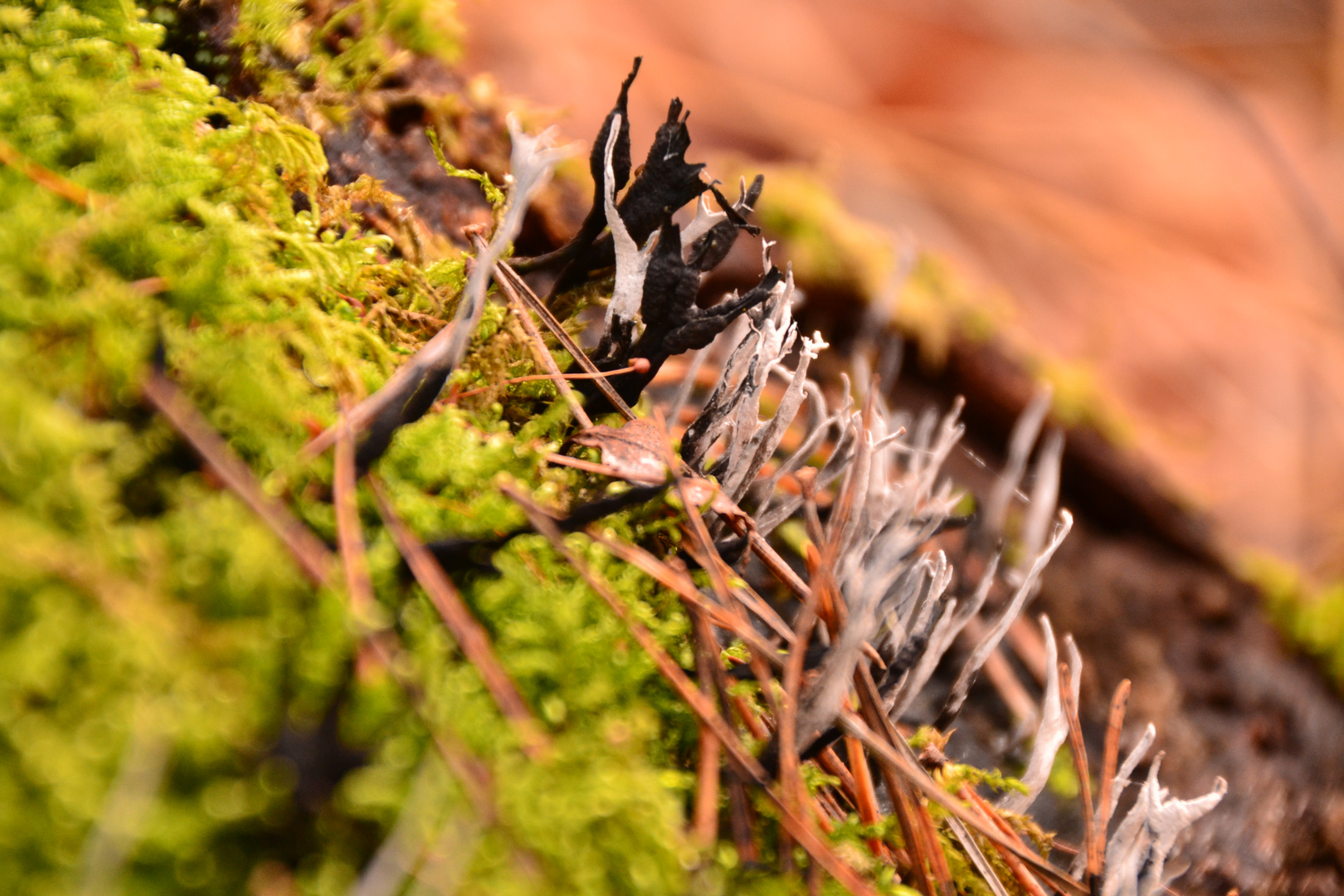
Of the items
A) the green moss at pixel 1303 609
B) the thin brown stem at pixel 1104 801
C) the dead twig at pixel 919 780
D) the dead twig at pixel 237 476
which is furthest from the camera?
the green moss at pixel 1303 609

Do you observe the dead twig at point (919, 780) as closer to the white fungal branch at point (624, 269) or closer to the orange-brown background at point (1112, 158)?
the white fungal branch at point (624, 269)

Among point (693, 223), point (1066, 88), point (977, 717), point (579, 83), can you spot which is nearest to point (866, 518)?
point (693, 223)

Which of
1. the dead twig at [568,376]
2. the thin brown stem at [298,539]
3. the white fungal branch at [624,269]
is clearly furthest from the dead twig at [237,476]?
the white fungal branch at [624,269]

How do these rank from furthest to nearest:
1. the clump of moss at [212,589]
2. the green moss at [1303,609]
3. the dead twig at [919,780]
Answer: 1. the green moss at [1303,609]
2. the dead twig at [919,780]
3. the clump of moss at [212,589]

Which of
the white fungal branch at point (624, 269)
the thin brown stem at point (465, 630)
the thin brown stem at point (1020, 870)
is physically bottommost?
the thin brown stem at point (1020, 870)

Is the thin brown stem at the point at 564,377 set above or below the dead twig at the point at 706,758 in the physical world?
above

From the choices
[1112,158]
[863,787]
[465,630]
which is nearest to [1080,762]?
[863,787]

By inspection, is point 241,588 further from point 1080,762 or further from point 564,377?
point 1080,762

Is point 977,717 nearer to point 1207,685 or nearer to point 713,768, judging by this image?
point 1207,685

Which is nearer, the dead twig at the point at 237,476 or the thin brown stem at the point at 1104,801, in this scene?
the dead twig at the point at 237,476
